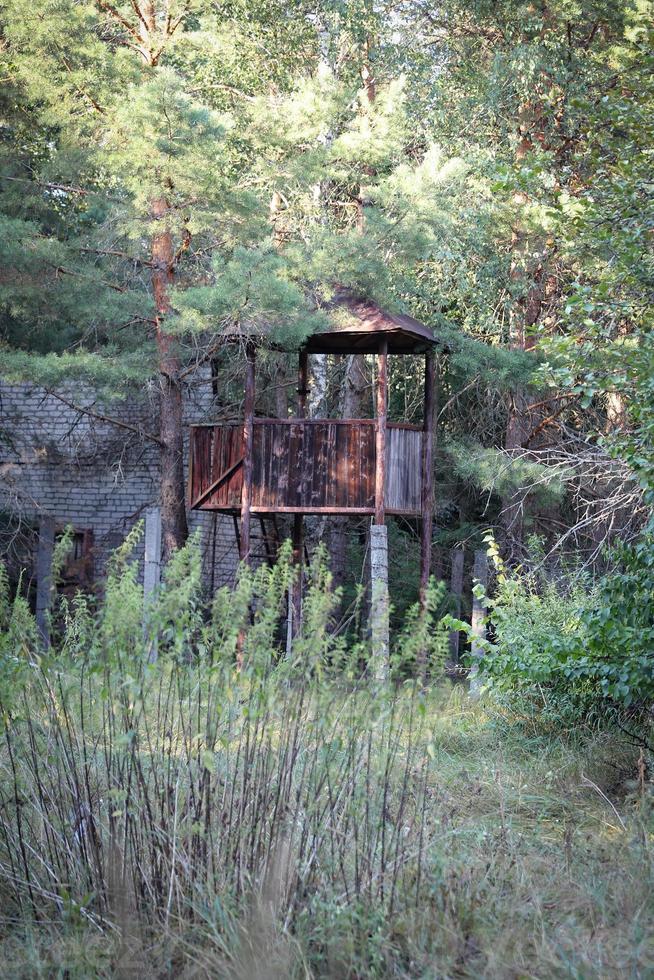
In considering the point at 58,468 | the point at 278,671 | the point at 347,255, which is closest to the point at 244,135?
the point at 347,255

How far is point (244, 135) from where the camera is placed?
1592 cm

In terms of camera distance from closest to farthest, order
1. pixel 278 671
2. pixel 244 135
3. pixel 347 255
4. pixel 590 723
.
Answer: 1. pixel 278 671
2. pixel 590 723
3. pixel 347 255
4. pixel 244 135

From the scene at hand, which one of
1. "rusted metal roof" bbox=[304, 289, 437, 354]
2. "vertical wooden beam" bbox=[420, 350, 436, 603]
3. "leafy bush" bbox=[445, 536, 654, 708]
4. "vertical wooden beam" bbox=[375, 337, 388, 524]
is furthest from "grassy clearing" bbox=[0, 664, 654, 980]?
"vertical wooden beam" bbox=[420, 350, 436, 603]

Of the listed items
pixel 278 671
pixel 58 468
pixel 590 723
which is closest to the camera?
pixel 278 671

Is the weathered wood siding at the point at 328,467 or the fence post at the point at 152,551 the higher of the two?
the weathered wood siding at the point at 328,467

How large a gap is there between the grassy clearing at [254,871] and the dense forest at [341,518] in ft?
0.07

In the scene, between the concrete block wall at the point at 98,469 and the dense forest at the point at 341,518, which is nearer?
the dense forest at the point at 341,518

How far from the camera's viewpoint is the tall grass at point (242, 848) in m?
4.35

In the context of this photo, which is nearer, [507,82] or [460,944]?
[460,944]

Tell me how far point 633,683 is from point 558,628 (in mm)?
2465

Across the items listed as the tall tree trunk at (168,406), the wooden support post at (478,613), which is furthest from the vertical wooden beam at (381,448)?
the tall tree trunk at (168,406)

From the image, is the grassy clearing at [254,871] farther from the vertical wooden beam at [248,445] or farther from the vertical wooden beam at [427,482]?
the vertical wooden beam at [427,482]

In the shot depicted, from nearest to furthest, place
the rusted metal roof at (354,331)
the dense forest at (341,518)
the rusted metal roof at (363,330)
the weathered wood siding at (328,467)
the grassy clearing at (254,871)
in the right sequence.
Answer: the grassy clearing at (254,871) → the dense forest at (341,518) → the rusted metal roof at (354,331) → the rusted metal roof at (363,330) → the weathered wood siding at (328,467)

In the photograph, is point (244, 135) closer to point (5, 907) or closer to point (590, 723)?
point (590, 723)
